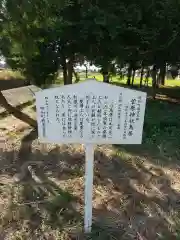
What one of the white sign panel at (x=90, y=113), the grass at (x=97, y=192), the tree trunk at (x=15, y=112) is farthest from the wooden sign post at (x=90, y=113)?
the tree trunk at (x=15, y=112)

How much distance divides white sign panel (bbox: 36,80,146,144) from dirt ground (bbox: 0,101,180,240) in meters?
0.78

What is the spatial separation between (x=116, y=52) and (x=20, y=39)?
3.77 meters

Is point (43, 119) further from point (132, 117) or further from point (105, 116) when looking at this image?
point (132, 117)

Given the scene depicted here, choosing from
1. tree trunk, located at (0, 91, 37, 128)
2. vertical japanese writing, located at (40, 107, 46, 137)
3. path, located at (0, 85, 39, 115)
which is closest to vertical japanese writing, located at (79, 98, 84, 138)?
vertical japanese writing, located at (40, 107, 46, 137)

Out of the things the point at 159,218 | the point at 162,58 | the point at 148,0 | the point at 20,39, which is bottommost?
the point at 159,218

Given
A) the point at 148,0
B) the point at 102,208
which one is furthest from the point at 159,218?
the point at 148,0

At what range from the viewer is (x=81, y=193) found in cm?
313

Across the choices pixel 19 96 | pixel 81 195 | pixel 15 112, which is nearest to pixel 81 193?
pixel 81 195

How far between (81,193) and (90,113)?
112 cm

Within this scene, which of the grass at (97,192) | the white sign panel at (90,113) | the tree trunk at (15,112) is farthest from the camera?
the tree trunk at (15,112)

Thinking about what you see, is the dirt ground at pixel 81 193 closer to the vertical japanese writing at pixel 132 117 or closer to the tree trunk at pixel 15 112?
the tree trunk at pixel 15 112

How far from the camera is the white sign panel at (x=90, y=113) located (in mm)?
2289

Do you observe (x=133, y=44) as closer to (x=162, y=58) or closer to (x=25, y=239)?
(x=162, y=58)

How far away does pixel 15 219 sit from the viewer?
269 cm
